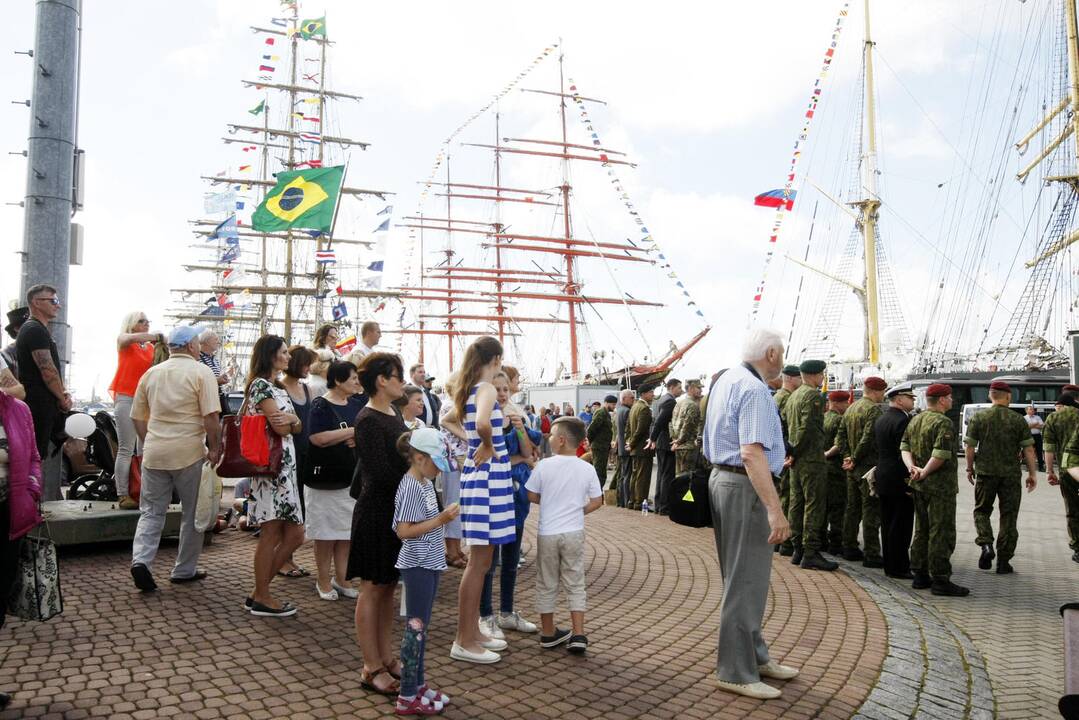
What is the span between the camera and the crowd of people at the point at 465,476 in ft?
12.3

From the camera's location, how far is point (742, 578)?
4.07 metres

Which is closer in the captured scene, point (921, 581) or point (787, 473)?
point (921, 581)

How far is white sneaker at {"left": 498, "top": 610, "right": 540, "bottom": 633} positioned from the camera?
199 inches

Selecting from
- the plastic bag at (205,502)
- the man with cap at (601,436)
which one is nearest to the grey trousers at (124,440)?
the plastic bag at (205,502)

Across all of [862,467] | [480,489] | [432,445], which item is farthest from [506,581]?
[862,467]

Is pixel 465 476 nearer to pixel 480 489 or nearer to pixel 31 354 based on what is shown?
pixel 480 489

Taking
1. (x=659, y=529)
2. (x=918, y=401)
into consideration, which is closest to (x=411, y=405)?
(x=659, y=529)

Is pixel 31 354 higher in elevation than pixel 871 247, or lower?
lower

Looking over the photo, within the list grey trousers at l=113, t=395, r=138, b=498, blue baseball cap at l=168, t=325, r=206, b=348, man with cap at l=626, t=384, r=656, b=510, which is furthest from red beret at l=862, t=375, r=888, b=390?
grey trousers at l=113, t=395, r=138, b=498

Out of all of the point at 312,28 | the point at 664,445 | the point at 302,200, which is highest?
the point at 312,28

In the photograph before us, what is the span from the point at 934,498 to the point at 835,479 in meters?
1.66

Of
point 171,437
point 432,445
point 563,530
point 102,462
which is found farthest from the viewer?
point 102,462

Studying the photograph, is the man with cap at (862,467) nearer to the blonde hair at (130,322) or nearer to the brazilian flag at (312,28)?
the blonde hair at (130,322)

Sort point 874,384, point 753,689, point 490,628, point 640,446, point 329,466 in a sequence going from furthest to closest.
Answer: point 640,446 < point 874,384 < point 329,466 < point 490,628 < point 753,689
